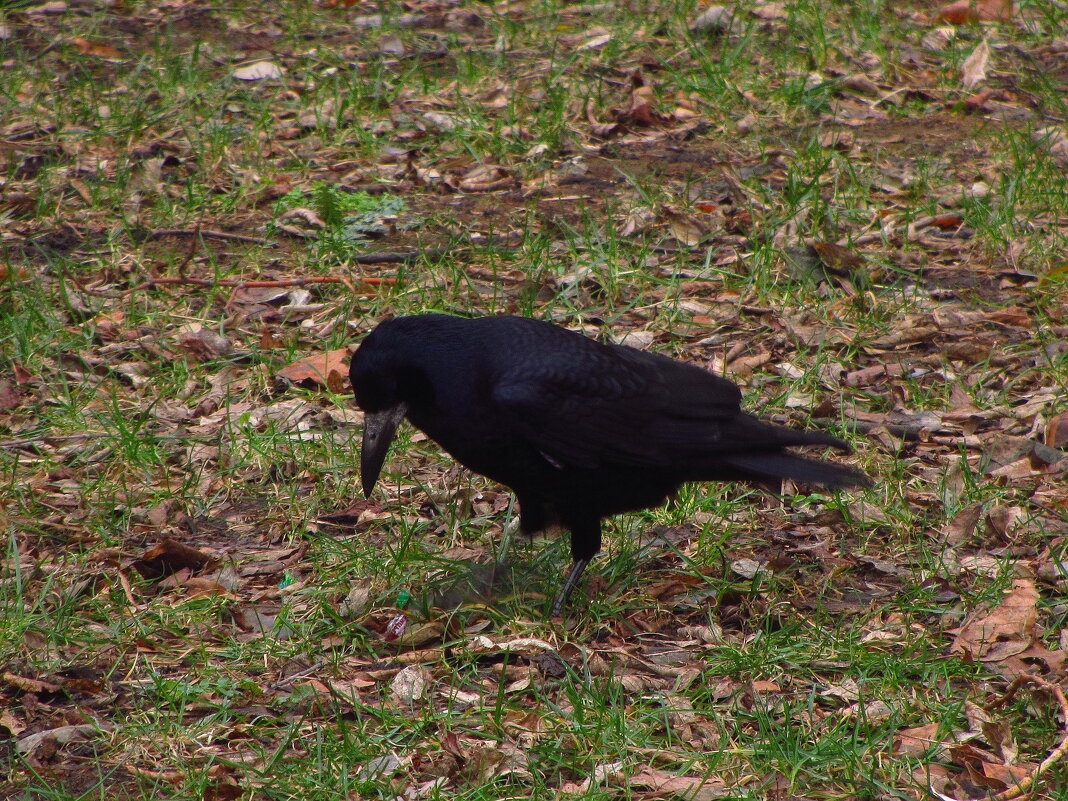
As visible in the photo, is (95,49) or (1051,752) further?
(95,49)

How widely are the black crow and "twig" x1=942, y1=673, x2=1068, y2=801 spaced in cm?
77

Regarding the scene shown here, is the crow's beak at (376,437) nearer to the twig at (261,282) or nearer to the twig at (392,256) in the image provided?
the twig at (261,282)

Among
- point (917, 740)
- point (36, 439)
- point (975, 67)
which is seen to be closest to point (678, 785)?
point (917, 740)

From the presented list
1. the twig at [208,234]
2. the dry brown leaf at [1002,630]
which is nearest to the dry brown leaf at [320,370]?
the twig at [208,234]

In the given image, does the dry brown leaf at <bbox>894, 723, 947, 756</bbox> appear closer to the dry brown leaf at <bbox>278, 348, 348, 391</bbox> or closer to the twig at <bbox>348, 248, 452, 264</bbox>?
the dry brown leaf at <bbox>278, 348, 348, 391</bbox>

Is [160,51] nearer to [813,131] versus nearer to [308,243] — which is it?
[308,243]

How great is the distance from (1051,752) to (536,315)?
121 inches

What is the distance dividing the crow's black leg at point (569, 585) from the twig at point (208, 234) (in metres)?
2.94

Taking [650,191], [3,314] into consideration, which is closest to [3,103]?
[3,314]

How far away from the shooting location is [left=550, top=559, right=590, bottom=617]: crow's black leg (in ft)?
12.9

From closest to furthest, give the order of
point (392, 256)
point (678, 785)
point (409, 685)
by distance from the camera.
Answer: point (678, 785), point (409, 685), point (392, 256)

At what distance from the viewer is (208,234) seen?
6.29 m

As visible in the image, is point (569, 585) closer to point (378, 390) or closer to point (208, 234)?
point (378, 390)

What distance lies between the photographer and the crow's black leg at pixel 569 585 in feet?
12.9
